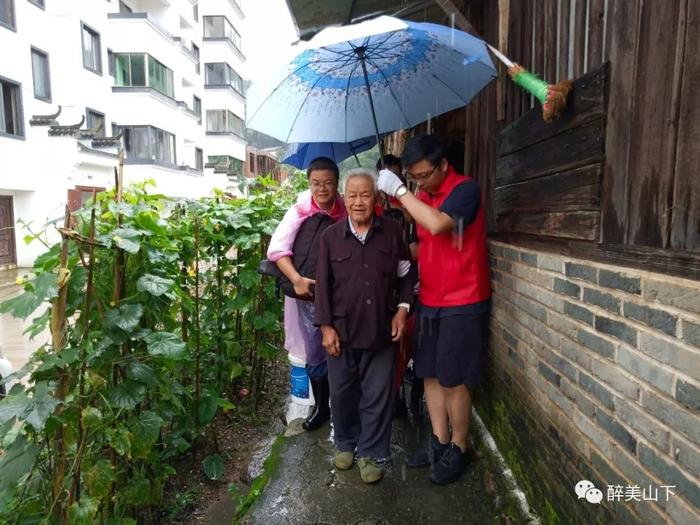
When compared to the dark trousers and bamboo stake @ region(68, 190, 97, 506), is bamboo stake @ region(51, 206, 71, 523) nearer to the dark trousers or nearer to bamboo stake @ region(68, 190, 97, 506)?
bamboo stake @ region(68, 190, 97, 506)

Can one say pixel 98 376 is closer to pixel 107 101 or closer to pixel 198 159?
pixel 107 101

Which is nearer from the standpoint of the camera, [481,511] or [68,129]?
[481,511]

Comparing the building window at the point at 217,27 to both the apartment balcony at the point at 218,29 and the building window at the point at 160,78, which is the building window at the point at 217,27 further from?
the building window at the point at 160,78

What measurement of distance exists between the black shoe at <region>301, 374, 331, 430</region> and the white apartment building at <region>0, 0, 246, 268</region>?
4.88 meters

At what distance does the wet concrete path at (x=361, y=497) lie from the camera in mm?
2467

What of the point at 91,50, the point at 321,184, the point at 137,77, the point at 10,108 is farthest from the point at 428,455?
the point at 137,77

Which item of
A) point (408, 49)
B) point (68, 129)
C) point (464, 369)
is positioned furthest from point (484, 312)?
point (68, 129)

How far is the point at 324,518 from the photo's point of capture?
2.47 meters

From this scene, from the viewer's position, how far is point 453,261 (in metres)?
2.55

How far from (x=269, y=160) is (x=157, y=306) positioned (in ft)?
134

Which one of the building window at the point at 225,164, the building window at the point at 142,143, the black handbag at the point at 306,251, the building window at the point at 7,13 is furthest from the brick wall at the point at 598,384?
the building window at the point at 225,164

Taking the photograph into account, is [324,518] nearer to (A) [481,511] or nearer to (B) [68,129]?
(A) [481,511]

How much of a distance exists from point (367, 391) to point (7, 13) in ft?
54.3

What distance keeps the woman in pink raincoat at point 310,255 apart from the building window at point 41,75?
52.0 ft
